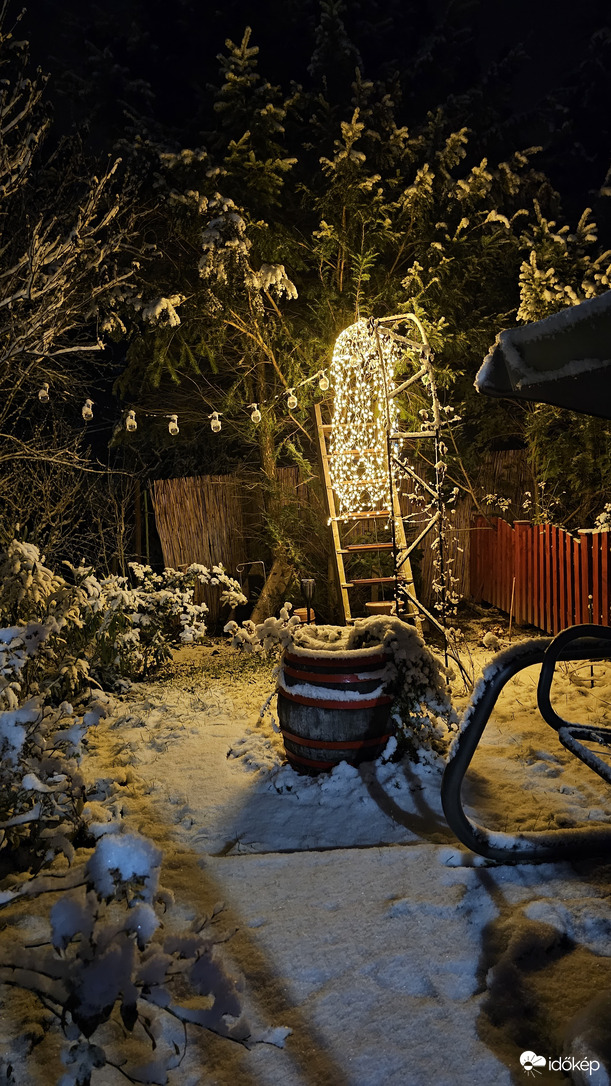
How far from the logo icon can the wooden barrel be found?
2.04 metres

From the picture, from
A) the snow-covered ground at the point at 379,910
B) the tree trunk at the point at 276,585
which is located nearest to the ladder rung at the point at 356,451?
the tree trunk at the point at 276,585

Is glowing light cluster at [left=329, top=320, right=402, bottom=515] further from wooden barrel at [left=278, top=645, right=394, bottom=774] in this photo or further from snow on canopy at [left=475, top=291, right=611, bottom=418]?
snow on canopy at [left=475, top=291, right=611, bottom=418]

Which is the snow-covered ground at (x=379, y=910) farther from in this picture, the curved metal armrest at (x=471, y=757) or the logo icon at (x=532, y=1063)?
the curved metal armrest at (x=471, y=757)

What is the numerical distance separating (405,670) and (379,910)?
1.48 meters

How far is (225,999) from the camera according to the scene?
62.0 inches

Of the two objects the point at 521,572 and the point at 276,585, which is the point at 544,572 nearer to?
the point at 521,572

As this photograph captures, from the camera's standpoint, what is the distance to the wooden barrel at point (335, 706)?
396cm

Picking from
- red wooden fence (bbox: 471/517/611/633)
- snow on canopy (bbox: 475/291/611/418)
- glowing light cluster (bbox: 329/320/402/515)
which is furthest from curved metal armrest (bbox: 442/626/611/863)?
glowing light cluster (bbox: 329/320/402/515)

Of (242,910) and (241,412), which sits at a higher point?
(241,412)

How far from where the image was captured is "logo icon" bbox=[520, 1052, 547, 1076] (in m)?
1.99

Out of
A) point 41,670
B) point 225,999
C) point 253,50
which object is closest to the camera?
point 225,999

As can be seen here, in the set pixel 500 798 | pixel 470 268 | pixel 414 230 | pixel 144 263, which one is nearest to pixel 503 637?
pixel 500 798

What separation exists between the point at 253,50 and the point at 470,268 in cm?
345

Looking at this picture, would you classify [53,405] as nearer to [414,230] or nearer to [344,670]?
[414,230]
